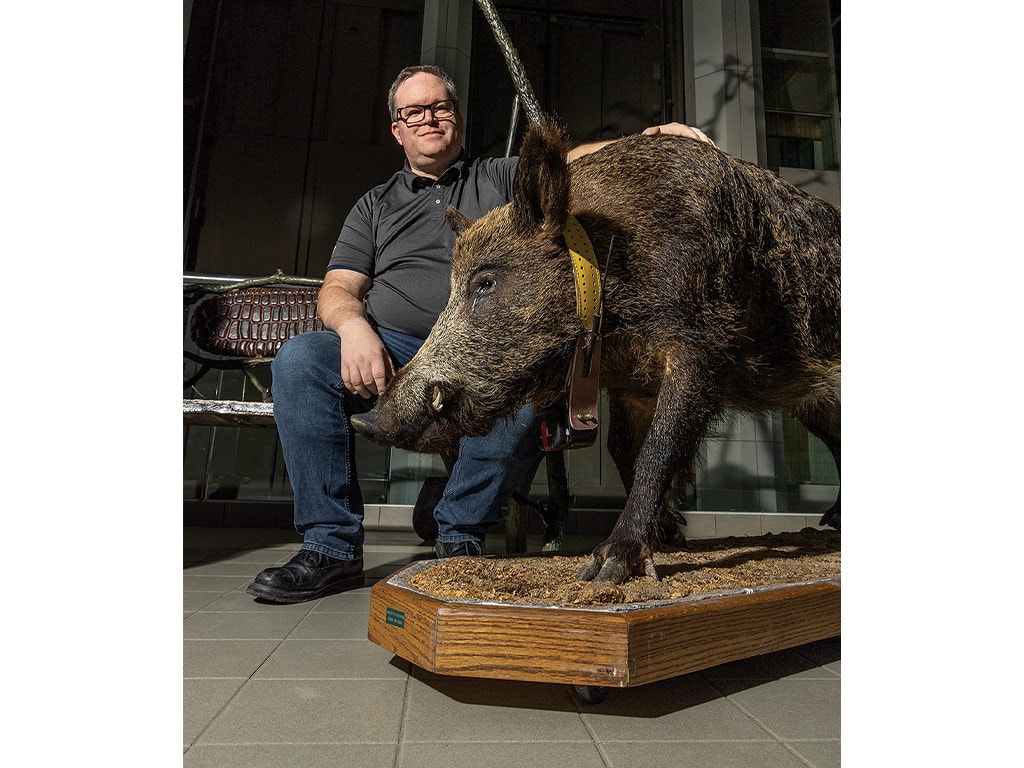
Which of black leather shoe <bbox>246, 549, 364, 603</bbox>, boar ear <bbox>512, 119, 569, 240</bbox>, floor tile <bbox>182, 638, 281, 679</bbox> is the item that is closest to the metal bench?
black leather shoe <bbox>246, 549, 364, 603</bbox>

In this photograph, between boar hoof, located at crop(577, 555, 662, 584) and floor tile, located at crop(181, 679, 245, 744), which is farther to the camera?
boar hoof, located at crop(577, 555, 662, 584)

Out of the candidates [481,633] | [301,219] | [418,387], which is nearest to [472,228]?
[418,387]

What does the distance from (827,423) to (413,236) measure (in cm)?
110

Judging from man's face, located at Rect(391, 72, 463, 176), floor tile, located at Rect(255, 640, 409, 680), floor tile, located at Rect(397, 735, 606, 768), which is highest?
man's face, located at Rect(391, 72, 463, 176)

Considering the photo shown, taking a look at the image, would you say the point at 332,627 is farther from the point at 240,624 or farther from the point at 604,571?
the point at 604,571

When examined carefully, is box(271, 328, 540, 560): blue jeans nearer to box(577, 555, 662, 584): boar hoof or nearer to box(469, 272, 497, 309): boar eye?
box(469, 272, 497, 309): boar eye

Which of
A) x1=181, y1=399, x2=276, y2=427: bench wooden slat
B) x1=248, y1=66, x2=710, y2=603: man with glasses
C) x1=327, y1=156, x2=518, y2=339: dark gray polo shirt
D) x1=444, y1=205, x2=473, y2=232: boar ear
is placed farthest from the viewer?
x1=181, y1=399, x2=276, y2=427: bench wooden slat

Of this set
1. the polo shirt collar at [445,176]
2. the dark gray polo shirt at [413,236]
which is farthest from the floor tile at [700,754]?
the polo shirt collar at [445,176]

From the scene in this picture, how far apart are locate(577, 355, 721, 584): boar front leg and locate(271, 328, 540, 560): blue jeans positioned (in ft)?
1.91

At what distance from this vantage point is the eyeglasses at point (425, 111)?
5.74ft

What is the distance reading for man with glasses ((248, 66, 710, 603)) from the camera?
1.60m

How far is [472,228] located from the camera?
1169 mm

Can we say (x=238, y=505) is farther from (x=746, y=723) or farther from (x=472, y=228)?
(x=746, y=723)
